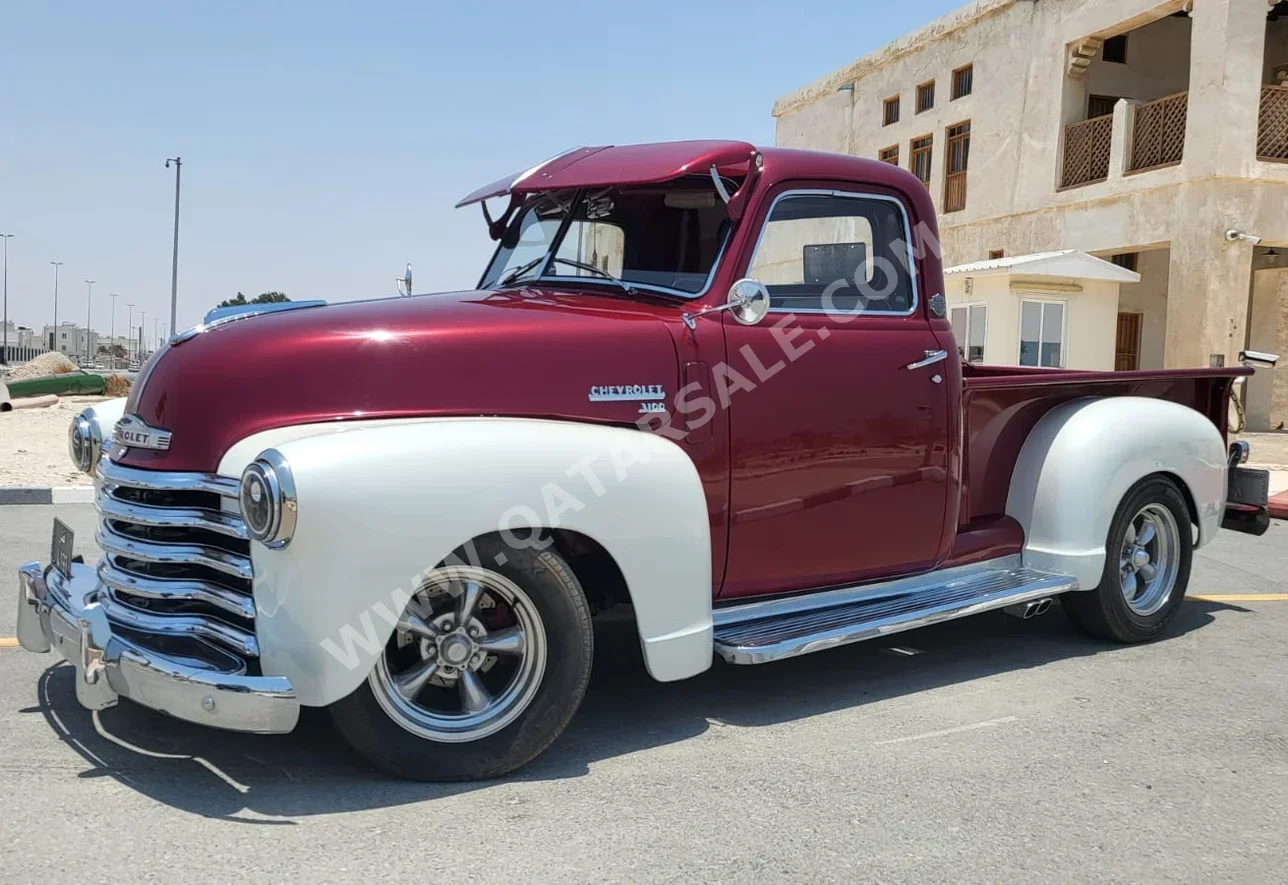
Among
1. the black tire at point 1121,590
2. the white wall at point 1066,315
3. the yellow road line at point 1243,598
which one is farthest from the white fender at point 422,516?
the white wall at point 1066,315

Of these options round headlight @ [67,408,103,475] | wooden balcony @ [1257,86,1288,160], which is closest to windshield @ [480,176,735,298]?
round headlight @ [67,408,103,475]

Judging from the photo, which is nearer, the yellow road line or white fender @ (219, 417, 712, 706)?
white fender @ (219, 417, 712, 706)

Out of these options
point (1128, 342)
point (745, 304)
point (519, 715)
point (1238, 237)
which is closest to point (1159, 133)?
point (1238, 237)

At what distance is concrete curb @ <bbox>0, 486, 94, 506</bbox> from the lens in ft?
30.2

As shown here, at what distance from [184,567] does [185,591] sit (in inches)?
4.1

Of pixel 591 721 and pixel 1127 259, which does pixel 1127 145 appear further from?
pixel 591 721

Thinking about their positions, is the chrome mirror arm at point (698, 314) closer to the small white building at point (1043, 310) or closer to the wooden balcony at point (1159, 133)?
the small white building at point (1043, 310)

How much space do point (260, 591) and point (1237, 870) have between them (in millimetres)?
2650

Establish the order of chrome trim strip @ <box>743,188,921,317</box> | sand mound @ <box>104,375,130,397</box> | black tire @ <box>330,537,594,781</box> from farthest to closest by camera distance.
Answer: sand mound @ <box>104,375,130,397</box> < chrome trim strip @ <box>743,188,921,317</box> < black tire @ <box>330,537,594,781</box>

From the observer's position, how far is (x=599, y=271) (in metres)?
Answer: 4.44

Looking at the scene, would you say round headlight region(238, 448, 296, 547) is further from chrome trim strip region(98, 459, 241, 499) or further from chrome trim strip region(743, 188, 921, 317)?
chrome trim strip region(743, 188, 921, 317)

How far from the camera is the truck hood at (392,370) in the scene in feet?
10.9

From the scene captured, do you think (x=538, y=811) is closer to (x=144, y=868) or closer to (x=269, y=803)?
(x=269, y=803)

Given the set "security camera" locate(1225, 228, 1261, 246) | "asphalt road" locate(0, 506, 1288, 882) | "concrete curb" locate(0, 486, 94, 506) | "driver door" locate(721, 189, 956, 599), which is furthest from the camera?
"security camera" locate(1225, 228, 1261, 246)
